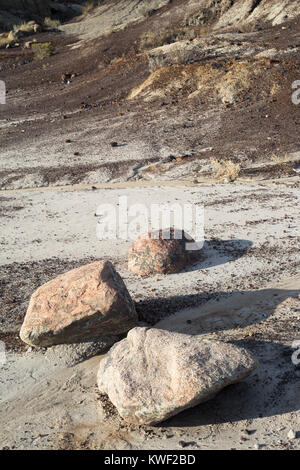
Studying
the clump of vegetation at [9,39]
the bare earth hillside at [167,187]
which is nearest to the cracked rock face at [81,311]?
the bare earth hillside at [167,187]

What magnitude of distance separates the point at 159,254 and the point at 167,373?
118 inches

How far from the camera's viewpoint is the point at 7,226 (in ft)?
32.0

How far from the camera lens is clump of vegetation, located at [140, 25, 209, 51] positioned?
870 inches

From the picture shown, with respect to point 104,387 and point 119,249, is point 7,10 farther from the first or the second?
point 104,387

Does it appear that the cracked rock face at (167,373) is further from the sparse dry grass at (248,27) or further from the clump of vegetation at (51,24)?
the clump of vegetation at (51,24)

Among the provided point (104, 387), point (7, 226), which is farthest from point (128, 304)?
point (7, 226)

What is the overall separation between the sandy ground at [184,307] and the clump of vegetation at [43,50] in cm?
1630

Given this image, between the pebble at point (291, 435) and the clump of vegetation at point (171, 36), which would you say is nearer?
the pebble at point (291, 435)

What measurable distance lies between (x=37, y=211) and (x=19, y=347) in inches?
192

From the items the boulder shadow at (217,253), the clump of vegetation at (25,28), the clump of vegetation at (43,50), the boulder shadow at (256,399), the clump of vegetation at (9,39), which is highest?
the clump of vegetation at (25,28)

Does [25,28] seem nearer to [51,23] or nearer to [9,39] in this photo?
[51,23]

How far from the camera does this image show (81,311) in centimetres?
558

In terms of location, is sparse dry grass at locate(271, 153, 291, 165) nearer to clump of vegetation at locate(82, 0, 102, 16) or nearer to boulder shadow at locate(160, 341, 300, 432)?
boulder shadow at locate(160, 341, 300, 432)

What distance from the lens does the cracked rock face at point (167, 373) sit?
176 inches
